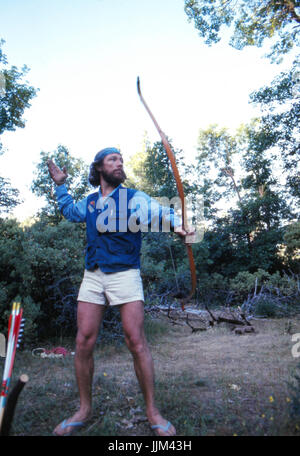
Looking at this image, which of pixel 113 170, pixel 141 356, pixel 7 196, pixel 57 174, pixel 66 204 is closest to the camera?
pixel 141 356

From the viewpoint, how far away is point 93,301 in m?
2.31

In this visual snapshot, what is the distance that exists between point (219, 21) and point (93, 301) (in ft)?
41.5

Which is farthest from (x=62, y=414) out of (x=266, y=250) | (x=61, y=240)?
(x=266, y=250)

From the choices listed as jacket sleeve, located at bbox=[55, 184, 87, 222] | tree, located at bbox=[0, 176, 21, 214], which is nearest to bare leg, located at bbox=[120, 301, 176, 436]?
jacket sleeve, located at bbox=[55, 184, 87, 222]

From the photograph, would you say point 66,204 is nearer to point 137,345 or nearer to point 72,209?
point 72,209

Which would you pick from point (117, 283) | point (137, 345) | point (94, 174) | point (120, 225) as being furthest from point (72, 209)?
point (137, 345)

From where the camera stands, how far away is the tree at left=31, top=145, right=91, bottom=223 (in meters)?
18.5

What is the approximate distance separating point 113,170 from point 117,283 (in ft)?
2.86

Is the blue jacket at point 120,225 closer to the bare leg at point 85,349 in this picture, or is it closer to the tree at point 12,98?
the bare leg at point 85,349

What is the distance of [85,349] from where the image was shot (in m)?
2.28

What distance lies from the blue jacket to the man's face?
0.11 metres

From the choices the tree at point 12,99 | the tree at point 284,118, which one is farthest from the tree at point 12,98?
the tree at point 284,118

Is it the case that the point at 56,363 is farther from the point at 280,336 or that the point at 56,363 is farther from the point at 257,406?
the point at 280,336

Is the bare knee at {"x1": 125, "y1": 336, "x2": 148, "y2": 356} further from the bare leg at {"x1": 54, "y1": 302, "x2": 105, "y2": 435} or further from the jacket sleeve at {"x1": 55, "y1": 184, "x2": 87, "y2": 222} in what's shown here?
the jacket sleeve at {"x1": 55, "y1": 184, "x2": 87, "y2": 222}
